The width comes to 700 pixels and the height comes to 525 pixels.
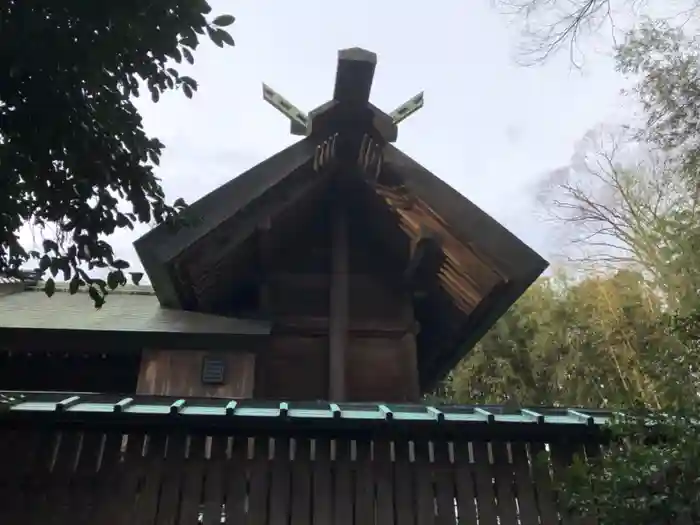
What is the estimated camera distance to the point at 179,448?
360 centimetres

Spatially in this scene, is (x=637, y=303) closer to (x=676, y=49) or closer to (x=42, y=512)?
(x=676, y=49)

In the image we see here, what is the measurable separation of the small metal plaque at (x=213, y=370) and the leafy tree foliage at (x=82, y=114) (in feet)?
6.27

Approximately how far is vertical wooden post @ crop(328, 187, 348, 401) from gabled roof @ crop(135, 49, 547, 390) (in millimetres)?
372

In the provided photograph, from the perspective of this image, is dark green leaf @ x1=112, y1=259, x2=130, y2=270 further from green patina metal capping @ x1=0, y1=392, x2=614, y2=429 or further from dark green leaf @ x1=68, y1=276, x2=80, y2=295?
green patina metal capping @ x1=0, y1=392, x2=614, y2=429

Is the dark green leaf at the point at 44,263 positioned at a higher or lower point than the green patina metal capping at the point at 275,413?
higher

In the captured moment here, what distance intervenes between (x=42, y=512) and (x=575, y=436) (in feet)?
9.44

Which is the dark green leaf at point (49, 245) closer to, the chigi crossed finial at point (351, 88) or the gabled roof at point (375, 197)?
the gabled roof at point (375, 197)

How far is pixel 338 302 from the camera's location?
18.3ft

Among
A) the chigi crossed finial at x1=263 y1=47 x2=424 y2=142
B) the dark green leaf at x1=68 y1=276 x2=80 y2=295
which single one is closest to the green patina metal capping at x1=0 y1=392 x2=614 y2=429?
the dark green leaf at x1=68 y1=276 x2=80 y2=295

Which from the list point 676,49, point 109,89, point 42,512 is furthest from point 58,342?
point 676,49

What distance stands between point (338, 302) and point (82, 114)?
303 cm

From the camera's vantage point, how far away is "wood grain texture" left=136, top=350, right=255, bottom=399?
16.2ft

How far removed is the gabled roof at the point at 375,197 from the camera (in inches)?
192

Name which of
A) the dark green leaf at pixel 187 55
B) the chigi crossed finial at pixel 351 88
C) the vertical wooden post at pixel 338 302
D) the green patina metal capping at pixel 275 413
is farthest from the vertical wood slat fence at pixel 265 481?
the chigi crossed finial at pixel 351 88
